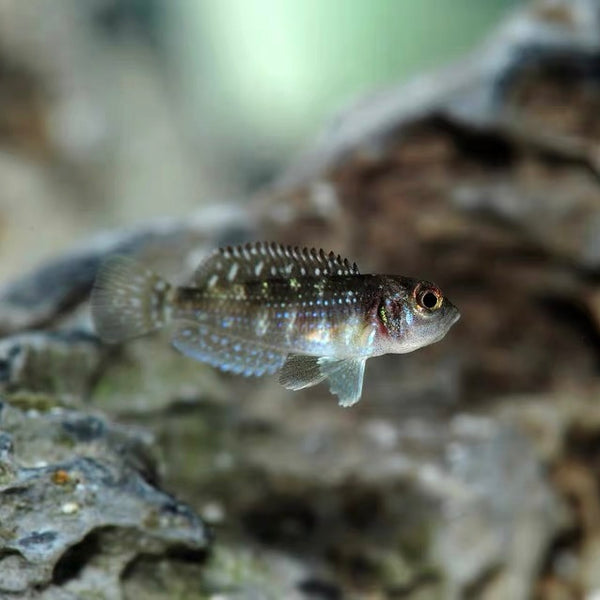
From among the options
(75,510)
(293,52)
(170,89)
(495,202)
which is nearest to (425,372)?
(495,202)

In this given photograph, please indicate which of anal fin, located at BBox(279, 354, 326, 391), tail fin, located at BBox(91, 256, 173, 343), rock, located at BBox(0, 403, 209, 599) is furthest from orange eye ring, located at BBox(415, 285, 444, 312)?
rock, located at BBox(0, 403, 209, 599)

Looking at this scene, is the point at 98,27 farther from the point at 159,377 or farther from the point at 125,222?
the point at 159,377

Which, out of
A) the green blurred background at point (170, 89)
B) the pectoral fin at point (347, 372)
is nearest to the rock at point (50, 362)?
the pectoral fin at point (347, 372)

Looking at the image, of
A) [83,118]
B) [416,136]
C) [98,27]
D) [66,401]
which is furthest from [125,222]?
[66,401]

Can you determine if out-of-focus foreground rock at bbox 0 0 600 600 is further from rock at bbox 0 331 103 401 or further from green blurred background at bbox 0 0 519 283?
green blurred background at bbox 0 0 519 283

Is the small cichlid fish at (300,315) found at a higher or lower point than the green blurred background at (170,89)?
higher

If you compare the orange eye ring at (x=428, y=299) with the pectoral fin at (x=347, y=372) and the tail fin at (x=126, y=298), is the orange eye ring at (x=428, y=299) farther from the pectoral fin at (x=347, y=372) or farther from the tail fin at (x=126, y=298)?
the tail fin at (x=126, y=298)

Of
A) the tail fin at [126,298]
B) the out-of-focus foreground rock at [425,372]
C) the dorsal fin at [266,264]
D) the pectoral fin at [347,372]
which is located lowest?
the out-of-focus foreground rock at [425,372]
